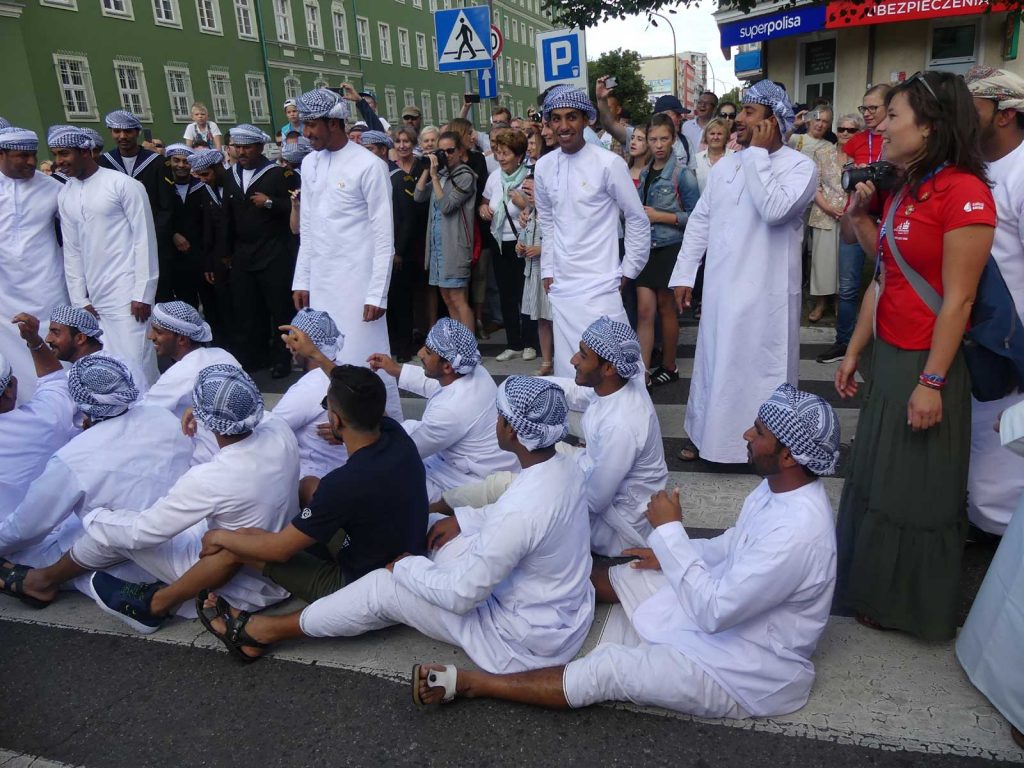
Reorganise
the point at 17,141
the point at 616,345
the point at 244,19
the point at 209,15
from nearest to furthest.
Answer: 1. the point at 616,345
2. the point at 17,141
3. the point at 209,15
4. the point at 244,19

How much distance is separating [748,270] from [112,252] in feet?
14.5

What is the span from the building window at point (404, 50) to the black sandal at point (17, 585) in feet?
143

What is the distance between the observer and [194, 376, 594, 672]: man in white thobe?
8.95 feet

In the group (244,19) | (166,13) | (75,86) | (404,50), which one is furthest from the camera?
(404,50)

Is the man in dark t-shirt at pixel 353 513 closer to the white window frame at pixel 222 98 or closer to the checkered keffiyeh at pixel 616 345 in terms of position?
the checkered keffiyeh at pixel 616 345

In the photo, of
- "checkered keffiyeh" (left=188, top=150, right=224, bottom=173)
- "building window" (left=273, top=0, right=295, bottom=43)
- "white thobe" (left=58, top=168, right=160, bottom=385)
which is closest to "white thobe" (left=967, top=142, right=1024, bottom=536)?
"white thobe" (left=58, top=168, right=160, bottom=385)

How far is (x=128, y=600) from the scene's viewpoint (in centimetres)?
336

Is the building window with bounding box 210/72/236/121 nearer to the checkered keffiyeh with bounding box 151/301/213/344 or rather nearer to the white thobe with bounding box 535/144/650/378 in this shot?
the white thobe with bounding box 535/144/650/378

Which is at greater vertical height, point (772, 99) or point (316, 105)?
point (316, 105)

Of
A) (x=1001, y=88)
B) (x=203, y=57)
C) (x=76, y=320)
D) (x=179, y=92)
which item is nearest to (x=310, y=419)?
(x=76, y=320)

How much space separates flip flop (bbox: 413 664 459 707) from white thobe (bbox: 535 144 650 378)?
8.97ft

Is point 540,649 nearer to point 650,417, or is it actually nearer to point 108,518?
point 650,417

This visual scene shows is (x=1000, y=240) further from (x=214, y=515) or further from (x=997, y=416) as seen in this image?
(x=214, y=515)

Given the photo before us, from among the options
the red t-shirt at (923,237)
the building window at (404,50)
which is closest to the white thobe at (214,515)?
the red t-shirt at (923,237)
